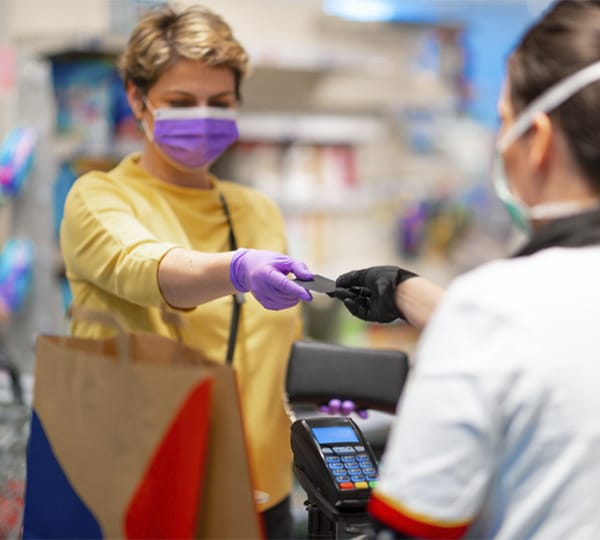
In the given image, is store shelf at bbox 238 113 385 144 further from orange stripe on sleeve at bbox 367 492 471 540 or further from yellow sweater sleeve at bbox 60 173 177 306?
orange stripe on sleeve at bbox 367 492 471 540

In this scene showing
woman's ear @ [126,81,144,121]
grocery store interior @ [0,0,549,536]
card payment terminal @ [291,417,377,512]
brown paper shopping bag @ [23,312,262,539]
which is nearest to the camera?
brown paper shopping bag @ [23,312,262,539]

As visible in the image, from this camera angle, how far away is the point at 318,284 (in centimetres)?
158

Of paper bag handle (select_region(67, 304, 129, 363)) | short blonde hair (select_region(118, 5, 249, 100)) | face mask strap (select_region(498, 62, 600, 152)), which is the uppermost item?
face mask strap (select_region(498, 62, 600, 152))

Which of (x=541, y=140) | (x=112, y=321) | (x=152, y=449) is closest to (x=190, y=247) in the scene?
(x=112, y=321)

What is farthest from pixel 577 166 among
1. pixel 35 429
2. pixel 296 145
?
pixel 296 145

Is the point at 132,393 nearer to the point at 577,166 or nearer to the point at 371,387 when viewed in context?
the point at 577,166

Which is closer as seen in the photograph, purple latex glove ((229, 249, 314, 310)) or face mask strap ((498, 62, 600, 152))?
face mask strap ((498, 62, 600, 152))

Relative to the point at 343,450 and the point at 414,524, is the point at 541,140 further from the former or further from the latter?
the point at 343,450

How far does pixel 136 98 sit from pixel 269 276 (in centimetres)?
72

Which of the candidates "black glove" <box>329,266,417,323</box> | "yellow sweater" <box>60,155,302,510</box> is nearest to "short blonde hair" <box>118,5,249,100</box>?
"yellow sweater" <box>60,155,302,510</box>

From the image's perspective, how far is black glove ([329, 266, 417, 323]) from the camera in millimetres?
1479

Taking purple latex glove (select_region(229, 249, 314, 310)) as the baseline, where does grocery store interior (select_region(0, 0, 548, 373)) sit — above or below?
below

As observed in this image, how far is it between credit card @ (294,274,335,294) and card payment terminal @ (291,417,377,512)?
0.24 m

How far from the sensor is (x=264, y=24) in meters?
5.48
